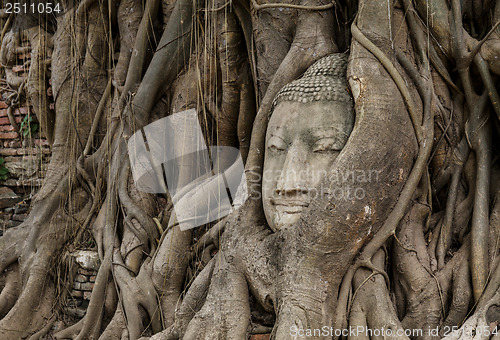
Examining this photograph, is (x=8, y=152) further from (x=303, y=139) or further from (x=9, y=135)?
(x=303, y=139)

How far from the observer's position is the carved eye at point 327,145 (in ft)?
8.25

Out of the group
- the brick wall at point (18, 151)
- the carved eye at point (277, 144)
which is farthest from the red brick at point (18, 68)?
the carved eye at point (277, 144)

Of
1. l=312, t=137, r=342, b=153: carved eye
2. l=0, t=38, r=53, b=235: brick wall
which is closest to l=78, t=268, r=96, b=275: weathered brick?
l=0, t=38, r=53, b=235: brick wall

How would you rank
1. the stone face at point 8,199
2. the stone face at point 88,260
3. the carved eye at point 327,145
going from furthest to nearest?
the stone face at point 8,199 < the stone face at point 88,260 < the carved eye at point 327,145

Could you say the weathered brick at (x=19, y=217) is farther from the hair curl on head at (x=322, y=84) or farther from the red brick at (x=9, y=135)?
the hair curl on head at (x=322, y=84)

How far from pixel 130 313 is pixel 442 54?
2.24 meters

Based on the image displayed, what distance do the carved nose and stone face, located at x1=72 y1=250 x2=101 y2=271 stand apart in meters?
1.67

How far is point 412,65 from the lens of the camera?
2.57m

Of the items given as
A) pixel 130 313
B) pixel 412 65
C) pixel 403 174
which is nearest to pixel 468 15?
pixel 412 65

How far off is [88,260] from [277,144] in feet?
5.75

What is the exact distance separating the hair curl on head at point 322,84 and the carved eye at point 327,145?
20 centimetres

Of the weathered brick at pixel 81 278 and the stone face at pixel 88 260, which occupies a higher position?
the stone face at pixel 88 260

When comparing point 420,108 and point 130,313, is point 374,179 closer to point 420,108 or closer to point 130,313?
point 420,108

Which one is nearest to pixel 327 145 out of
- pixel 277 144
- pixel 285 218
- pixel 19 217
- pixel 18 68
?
pixel 277 144
